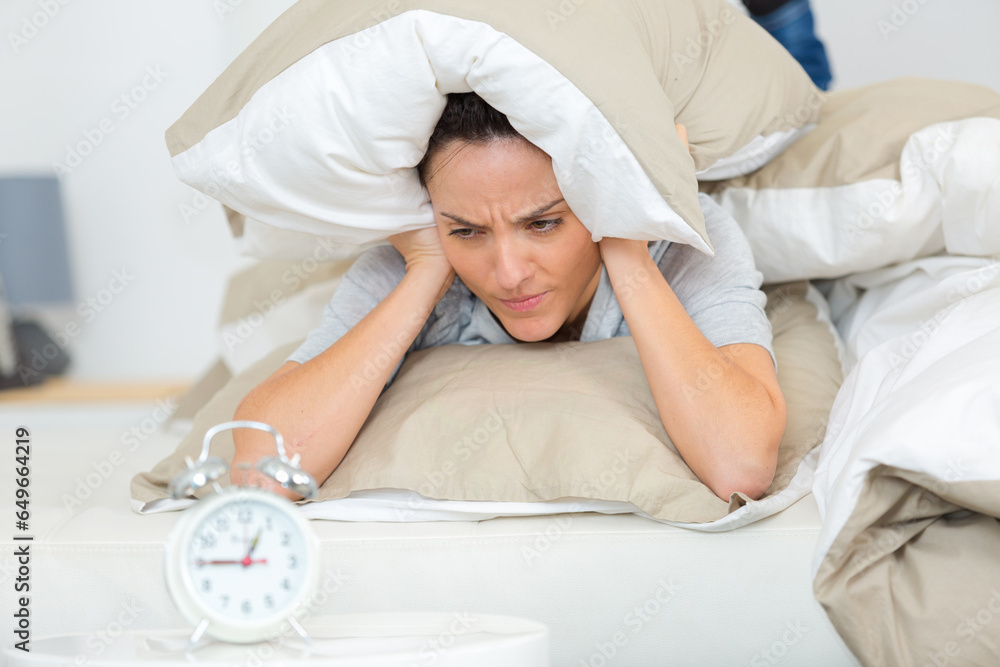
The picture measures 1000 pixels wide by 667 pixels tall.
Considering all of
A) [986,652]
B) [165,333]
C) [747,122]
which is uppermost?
[747,122]

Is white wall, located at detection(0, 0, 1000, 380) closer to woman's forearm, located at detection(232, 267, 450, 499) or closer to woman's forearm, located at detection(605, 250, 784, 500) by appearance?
woman's forearm, located at detection(232, 267, 450, 499)

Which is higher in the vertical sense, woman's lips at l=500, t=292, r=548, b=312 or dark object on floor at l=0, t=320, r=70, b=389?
woman's lips at l=500, t=292, r=548, b=312

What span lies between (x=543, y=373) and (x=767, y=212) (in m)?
0.48

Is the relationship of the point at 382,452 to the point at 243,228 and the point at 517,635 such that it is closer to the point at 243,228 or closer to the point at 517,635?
the point at 517,635

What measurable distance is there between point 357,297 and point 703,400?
50 cm

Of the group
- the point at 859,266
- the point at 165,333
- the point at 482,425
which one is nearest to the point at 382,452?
the point at 482,425

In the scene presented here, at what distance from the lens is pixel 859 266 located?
1.21 meters

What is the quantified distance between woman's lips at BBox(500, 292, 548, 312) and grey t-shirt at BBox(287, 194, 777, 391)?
0.14 metres

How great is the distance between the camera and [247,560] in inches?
22.6

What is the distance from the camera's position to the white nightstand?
548 mm

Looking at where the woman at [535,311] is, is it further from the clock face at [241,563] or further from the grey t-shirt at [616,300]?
the clock face at [241,563]

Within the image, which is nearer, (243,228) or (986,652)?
(986,652)

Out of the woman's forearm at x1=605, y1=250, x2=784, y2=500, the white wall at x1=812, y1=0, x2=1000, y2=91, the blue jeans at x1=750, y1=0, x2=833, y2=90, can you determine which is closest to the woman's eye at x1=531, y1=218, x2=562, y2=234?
the woman's forearm at x1=605, y1=250, x2=784, y2=500

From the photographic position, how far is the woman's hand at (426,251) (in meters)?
1.08
